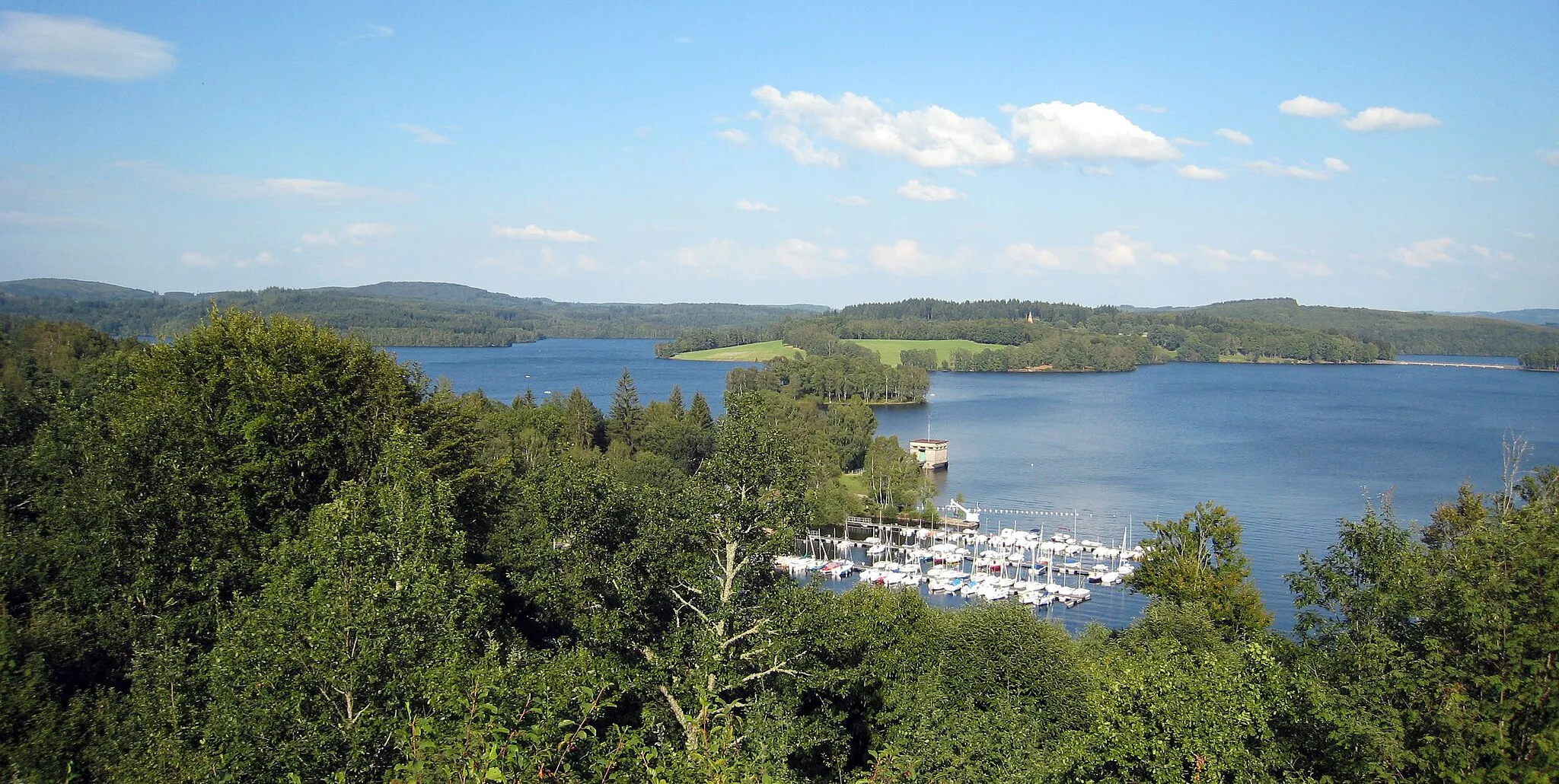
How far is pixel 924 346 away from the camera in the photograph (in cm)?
15012

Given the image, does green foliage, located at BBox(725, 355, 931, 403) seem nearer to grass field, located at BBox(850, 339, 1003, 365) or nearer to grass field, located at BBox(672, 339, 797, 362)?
grass field, located at BBox(672, 339, 797, 362)

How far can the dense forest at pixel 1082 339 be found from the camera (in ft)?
461

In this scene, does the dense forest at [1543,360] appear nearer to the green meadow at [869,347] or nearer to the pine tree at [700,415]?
the green meadow at [869,347]

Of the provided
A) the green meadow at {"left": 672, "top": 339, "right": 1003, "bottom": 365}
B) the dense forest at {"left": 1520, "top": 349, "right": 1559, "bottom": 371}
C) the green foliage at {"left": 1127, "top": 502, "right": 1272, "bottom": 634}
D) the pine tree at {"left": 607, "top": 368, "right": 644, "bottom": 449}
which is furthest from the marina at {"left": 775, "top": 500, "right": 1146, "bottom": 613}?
the dense forest at {"left": 1520, "top": 349, "right": 1559, "bottom": 371}

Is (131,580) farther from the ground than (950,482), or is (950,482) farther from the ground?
(131,580)

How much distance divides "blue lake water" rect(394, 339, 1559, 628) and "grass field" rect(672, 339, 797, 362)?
371 inches

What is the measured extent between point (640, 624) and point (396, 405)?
8.86 metres

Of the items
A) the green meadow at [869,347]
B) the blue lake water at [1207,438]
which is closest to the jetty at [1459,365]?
the blue lake water at [1207,438]

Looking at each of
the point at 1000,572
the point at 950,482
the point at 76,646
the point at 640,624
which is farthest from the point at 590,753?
the point at 950,482

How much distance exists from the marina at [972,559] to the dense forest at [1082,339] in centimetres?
8784

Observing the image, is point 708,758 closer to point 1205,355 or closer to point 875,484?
point 875,484

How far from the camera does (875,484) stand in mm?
47969

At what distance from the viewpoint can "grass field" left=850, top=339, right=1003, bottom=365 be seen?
141 meters

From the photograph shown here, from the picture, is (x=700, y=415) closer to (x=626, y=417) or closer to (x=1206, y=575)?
(x=626, y=417)
